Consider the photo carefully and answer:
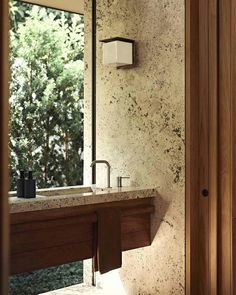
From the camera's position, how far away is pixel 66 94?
4418 mm

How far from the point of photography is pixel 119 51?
126 inches

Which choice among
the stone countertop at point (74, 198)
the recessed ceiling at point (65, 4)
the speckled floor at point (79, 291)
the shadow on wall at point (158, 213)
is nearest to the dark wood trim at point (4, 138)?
the stone countertop at point (74, 198)

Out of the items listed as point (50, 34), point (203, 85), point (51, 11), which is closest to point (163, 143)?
point (203, 85)

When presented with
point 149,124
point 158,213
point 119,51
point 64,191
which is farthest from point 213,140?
point 64,191

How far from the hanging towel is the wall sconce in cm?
105

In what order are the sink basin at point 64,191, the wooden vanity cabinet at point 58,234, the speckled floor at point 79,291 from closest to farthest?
the wooden vanity cabinet at point 58,234 < the sink basin at point 64,191 < the speckled floor at point 79,291

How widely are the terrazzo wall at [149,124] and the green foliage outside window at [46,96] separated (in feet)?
2.67

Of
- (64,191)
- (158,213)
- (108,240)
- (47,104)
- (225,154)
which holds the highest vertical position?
(47,104)

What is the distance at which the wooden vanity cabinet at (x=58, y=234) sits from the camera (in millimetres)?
2547

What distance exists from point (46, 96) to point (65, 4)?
849 millimetres

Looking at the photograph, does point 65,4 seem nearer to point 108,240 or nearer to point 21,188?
point 21,188

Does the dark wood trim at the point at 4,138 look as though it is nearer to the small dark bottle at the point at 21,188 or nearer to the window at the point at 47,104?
the small dark bottle at the point at 21,188

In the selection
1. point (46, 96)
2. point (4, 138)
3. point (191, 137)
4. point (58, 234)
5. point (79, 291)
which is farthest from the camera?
point (46, 96)

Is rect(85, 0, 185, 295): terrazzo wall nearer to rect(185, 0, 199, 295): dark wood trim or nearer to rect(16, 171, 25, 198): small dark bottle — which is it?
rect(185, 0, 199, 295): dark wood trim
